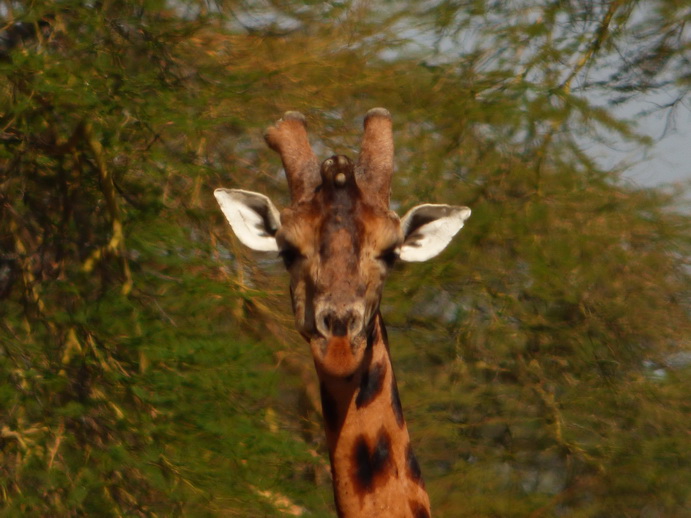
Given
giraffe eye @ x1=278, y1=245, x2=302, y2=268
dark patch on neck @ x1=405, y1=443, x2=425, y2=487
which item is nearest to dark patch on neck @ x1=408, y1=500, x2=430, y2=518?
dark patch on neck @ x1=405, y1=443, x2=425, y2=487

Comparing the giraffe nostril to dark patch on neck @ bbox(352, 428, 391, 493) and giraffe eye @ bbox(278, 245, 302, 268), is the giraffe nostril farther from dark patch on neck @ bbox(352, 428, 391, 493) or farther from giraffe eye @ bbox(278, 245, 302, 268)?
dark patch on neck @ bbox(352, 428, 391, 493)

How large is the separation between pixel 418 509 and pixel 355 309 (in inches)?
40.2

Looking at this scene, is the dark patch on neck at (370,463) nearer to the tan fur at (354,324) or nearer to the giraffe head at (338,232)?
the tan fur at (354,324)

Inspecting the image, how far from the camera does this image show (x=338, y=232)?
15.5 ft

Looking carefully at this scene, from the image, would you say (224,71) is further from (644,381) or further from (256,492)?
(644,381)

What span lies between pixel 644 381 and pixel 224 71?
516 cm

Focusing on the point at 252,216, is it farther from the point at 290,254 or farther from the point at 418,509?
the point at 418,509

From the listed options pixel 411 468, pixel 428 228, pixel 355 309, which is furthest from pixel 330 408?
pixel 428 228

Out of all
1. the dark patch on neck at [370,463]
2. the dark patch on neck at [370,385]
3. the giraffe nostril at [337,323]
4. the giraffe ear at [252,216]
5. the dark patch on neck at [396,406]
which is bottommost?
the dark patch on neck at [370,463]

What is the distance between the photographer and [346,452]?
4781 millimetres

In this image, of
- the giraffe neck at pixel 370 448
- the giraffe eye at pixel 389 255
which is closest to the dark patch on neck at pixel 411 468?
the giraffe neck at pixel 370 448

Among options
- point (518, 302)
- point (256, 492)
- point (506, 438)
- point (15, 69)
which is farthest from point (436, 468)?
point (15, 69)

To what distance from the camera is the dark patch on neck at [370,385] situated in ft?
15.9

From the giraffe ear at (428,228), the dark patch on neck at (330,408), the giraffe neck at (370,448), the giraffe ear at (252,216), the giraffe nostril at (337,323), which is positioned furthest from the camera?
the giraffe ear at (252,216)
